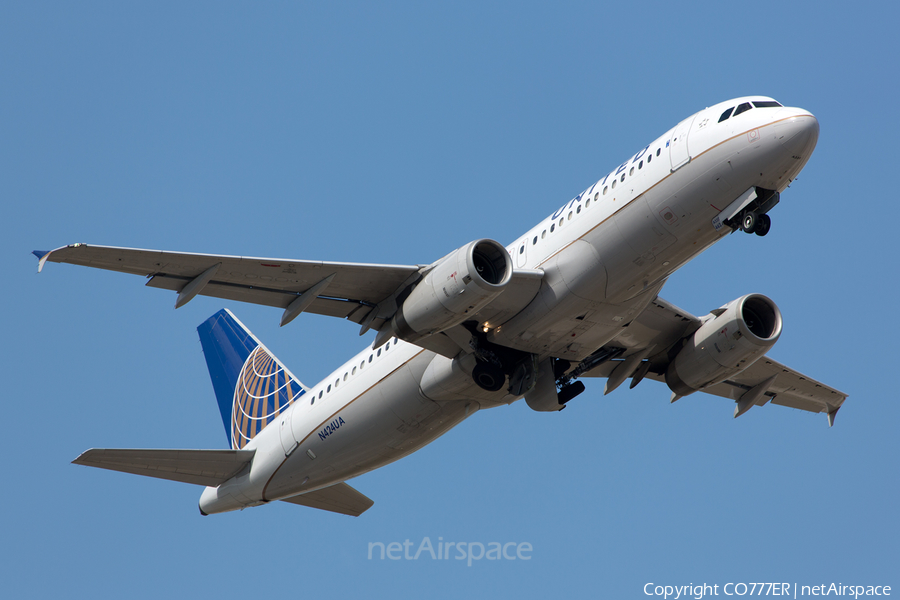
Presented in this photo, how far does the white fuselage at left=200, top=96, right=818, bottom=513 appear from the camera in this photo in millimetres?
19766

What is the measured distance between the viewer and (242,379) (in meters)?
31.0

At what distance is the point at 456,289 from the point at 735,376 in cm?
1129

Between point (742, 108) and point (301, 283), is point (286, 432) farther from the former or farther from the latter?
point (742, 108)

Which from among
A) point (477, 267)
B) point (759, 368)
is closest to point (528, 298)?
point (477, 267)

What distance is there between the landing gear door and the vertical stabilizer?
13.5 meters

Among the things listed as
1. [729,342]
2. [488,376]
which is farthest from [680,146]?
[488,376]

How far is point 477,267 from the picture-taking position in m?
20.8

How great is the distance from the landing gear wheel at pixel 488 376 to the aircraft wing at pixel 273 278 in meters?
2.77

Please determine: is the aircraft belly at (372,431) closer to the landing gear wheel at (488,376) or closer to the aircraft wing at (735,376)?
Result: the landing gear wheel at (488,376)

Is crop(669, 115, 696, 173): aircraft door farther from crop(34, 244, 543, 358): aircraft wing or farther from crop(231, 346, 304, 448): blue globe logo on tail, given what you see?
crop(231, 346, 304, 448): blue globe logo on tail

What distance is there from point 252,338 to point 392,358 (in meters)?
8.77

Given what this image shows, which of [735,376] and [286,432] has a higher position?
[735,376]

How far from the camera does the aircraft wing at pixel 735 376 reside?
25.5 m

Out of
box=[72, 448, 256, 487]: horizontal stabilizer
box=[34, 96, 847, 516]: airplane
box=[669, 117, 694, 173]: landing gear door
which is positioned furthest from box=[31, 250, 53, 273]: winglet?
box=[669, 117, 694, 173]: landing gear door
